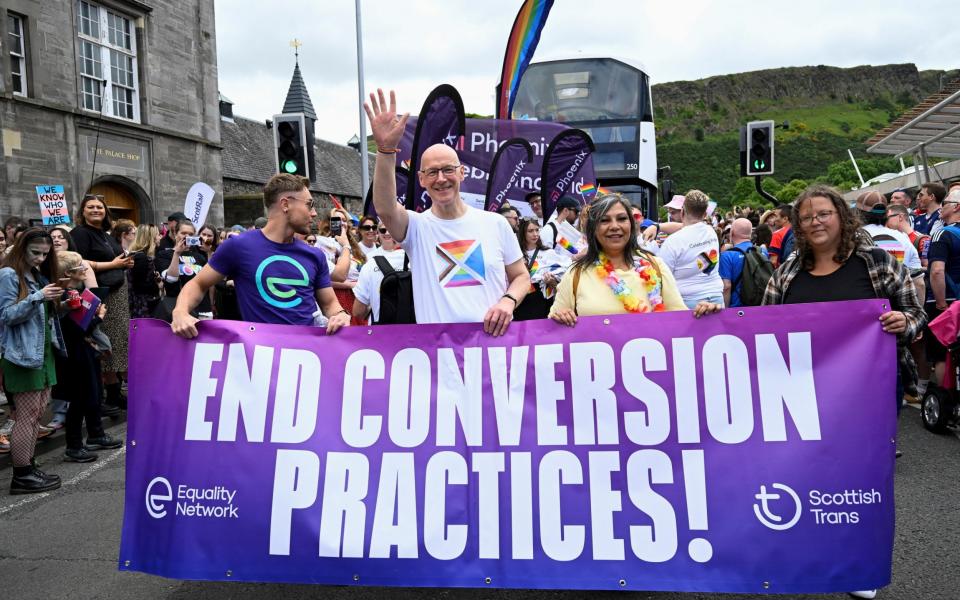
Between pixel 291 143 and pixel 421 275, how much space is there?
7.32m

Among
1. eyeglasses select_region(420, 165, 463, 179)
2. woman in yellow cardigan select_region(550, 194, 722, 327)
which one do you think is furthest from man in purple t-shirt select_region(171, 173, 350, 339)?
Result: woman in yellow cardigan select_region(550, 194, 722, 327)

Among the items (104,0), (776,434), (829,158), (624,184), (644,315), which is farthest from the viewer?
(829,158)

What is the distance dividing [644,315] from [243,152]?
45401 mm

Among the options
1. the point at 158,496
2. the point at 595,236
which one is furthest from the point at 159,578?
the point at 595,236

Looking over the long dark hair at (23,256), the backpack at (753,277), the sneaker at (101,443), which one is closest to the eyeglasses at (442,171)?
the long dark hair at (23,256)

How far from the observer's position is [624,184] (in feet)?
43.0

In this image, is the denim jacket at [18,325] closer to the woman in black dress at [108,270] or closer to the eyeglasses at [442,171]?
the woman in black dress at [108,270]

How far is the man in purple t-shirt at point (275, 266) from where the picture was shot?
3594mm

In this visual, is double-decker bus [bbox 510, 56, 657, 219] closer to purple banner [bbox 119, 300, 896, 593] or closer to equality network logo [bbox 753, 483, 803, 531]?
purple banner [bbox 119, 300, 896, 593]

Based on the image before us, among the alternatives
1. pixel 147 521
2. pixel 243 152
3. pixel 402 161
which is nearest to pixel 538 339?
pixel 147 521

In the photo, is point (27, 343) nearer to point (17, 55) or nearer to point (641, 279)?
point (641, 279)

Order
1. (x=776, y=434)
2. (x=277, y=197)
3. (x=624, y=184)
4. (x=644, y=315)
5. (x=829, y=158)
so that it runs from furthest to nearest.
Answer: (x=829, y=158), (x=624, y=184), (x=277, y=197), (x=644, y=315), (x=776, y=434)

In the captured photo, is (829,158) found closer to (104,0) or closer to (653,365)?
(104,0)

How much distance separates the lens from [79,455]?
5816 mm
